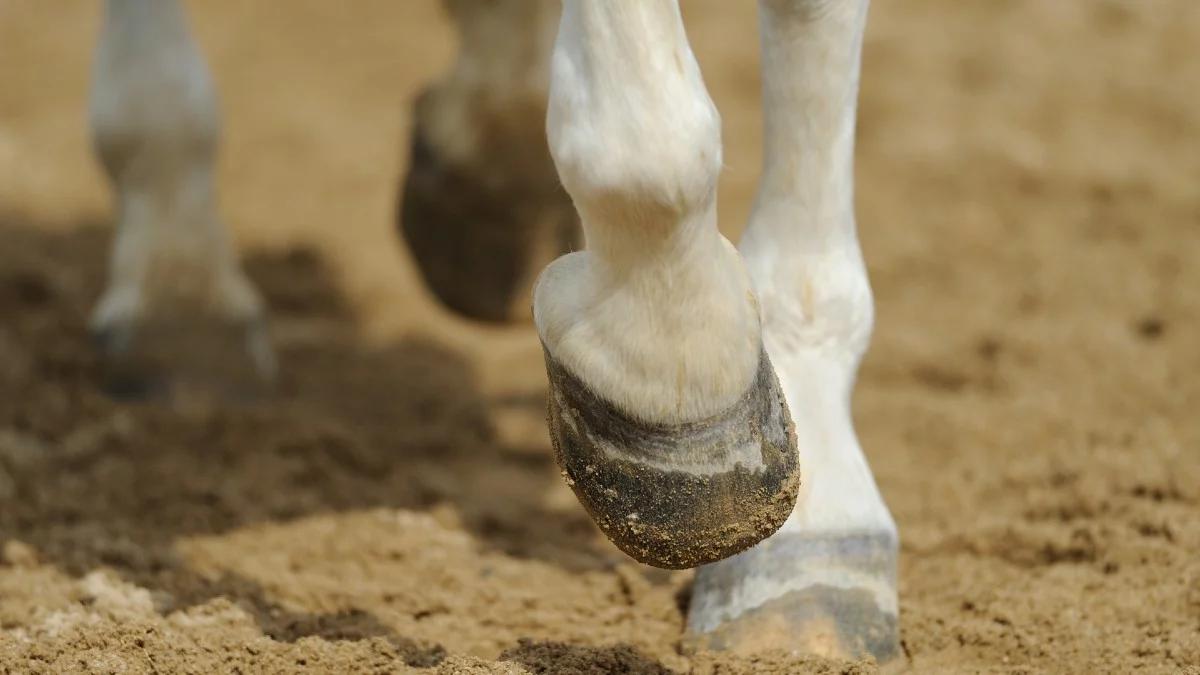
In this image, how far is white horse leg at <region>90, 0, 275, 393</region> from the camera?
2984 millimetres

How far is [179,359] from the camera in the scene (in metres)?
3.00

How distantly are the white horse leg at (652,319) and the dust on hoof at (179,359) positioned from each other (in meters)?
1.55

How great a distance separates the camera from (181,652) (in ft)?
5.58

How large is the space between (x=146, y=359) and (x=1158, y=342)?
1.97 metres

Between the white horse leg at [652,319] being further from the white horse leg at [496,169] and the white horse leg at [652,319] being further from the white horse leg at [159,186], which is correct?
the white horse leg at [159,186]

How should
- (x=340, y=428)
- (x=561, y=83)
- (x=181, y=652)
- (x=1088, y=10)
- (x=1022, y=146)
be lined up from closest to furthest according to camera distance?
(x=561, y=83) < (x=181, y=652) < (x=340, y=428) < (x=1022, y=146) < (x=1088, y=10)

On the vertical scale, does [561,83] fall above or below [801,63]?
above

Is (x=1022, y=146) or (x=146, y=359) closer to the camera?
(x=146, y=359)

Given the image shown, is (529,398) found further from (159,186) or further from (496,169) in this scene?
(159,186)

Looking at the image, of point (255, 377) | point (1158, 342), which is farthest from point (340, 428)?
point (1158, 342)

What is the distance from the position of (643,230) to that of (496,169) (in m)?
1.40

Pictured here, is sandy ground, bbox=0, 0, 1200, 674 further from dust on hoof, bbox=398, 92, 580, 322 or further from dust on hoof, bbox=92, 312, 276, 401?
dust on hoof, bbox=398, 92, 580, 322

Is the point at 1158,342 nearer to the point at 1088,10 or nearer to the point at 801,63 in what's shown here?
the point at 801,63

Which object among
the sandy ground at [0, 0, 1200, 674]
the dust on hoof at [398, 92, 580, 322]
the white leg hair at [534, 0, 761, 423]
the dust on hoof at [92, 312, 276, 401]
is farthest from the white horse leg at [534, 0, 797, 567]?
the dust on hoof at [92, 312, 276, 401]
